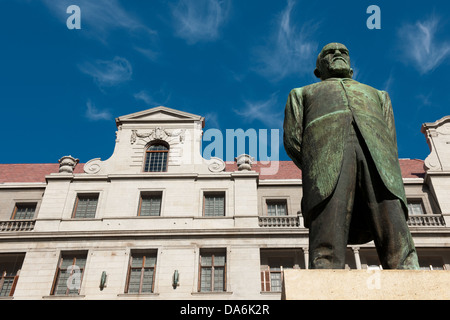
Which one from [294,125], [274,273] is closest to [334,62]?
[294,125]

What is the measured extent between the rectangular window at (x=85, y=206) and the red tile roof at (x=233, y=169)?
3.84m

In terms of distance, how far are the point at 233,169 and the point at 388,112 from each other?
72.0ft

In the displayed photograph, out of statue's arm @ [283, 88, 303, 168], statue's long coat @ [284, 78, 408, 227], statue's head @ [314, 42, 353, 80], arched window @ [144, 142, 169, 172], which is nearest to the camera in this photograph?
statue's long coat @ [284, 78, 408, 227]

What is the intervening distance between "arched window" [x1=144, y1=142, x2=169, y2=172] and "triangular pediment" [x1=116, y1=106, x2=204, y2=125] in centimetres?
179

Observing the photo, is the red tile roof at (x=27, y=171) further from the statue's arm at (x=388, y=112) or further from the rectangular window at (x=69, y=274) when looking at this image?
the statue's arm at (x=388, y=112)

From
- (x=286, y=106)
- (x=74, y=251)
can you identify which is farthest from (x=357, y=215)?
(x=74, y=251)

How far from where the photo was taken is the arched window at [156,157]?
25.0 meters

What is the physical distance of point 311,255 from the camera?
13.4 ft

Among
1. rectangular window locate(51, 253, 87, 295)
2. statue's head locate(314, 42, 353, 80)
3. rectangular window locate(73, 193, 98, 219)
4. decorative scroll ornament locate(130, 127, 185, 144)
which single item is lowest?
statue's head locate(314, 42, 353, 80)

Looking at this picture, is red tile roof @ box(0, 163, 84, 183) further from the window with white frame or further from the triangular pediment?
the window with white frame

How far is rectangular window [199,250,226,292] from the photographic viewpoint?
66.3ft

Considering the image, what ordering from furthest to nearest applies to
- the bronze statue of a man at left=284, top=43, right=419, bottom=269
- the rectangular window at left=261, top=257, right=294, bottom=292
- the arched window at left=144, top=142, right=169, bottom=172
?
the arched window at left=144, top=142, right=169, bottom=172 → the rectangular window at left=261, top=257, right=294, bottom=292 → the bronze statue of a man at left=284, top=43, right=419, bottom=269

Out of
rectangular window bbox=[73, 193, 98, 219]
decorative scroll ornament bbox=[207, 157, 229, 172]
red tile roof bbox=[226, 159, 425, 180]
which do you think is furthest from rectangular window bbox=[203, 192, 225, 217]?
rectangular window bbox=[73, 193, 98, 219]
